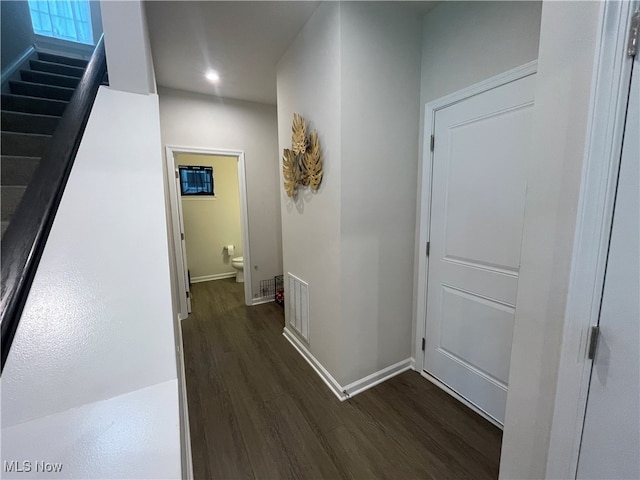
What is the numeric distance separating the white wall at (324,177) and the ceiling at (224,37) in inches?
6.0

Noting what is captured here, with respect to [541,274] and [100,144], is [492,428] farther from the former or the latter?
[100,144]

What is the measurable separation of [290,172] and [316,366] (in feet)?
5.48

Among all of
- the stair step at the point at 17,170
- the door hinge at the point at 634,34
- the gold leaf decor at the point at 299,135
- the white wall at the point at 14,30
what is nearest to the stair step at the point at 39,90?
the white wall at the point at 14,30

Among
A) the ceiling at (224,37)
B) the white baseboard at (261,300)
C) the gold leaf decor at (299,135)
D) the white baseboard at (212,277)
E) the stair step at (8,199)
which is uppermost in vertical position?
the ceiling at (224,37)

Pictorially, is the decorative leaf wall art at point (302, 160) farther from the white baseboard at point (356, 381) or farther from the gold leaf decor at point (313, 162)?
the white baseboard at point (356, 381)

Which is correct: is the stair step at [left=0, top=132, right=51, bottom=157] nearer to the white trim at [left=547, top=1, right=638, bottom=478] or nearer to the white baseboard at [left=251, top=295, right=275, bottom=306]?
the white baseboard at [left=251, top=295, right=275, bottom=306]

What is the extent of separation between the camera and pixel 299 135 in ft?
6.70

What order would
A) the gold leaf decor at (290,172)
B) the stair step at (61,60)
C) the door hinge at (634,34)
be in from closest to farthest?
the door hinge at (634,34) < the gold leaf decor at (290,172) < the stair step at (61,60)

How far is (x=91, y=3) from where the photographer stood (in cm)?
319

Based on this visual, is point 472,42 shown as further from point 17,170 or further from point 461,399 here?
point 17,170

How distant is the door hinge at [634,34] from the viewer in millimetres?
678

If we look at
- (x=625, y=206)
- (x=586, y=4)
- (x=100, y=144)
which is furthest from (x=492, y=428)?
(x=100, y=144)

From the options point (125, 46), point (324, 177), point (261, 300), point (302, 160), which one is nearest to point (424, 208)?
point (324, 177)

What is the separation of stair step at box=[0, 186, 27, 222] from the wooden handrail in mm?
838
